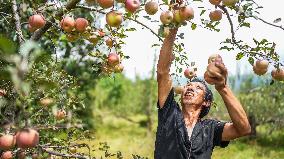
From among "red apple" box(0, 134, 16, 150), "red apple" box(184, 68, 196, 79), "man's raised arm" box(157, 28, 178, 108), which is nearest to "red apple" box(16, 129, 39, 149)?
"red apple" box(0, 134, 16, 150)

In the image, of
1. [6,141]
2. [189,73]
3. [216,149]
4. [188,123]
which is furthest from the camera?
[216,149]

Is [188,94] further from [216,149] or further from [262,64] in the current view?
[216,149]

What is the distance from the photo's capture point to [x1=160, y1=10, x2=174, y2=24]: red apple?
8.42 ft

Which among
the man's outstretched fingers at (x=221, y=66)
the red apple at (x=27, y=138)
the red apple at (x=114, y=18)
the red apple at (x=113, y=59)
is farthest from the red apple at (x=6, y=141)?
the red apple at (x=113, y=59)

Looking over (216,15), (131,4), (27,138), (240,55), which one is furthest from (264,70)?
(27,138)

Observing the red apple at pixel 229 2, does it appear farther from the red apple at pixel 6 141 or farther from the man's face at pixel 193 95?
the red apple at pixel 6 141

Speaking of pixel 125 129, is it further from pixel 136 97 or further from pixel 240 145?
pixel 240 145

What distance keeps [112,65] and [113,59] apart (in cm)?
7

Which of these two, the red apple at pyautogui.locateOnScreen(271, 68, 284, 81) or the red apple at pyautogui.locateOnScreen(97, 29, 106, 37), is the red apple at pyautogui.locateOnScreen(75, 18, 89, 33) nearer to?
the red apple at pyautogui.locateOnScreen(97, 29, 106, 37)

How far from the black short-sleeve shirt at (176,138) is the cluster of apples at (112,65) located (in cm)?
54

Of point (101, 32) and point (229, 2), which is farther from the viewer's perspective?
point (101, 32)

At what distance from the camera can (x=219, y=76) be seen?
2.74 m

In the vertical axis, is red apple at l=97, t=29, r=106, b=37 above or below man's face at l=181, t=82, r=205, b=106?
above

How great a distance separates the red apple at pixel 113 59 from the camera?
3549 mm
